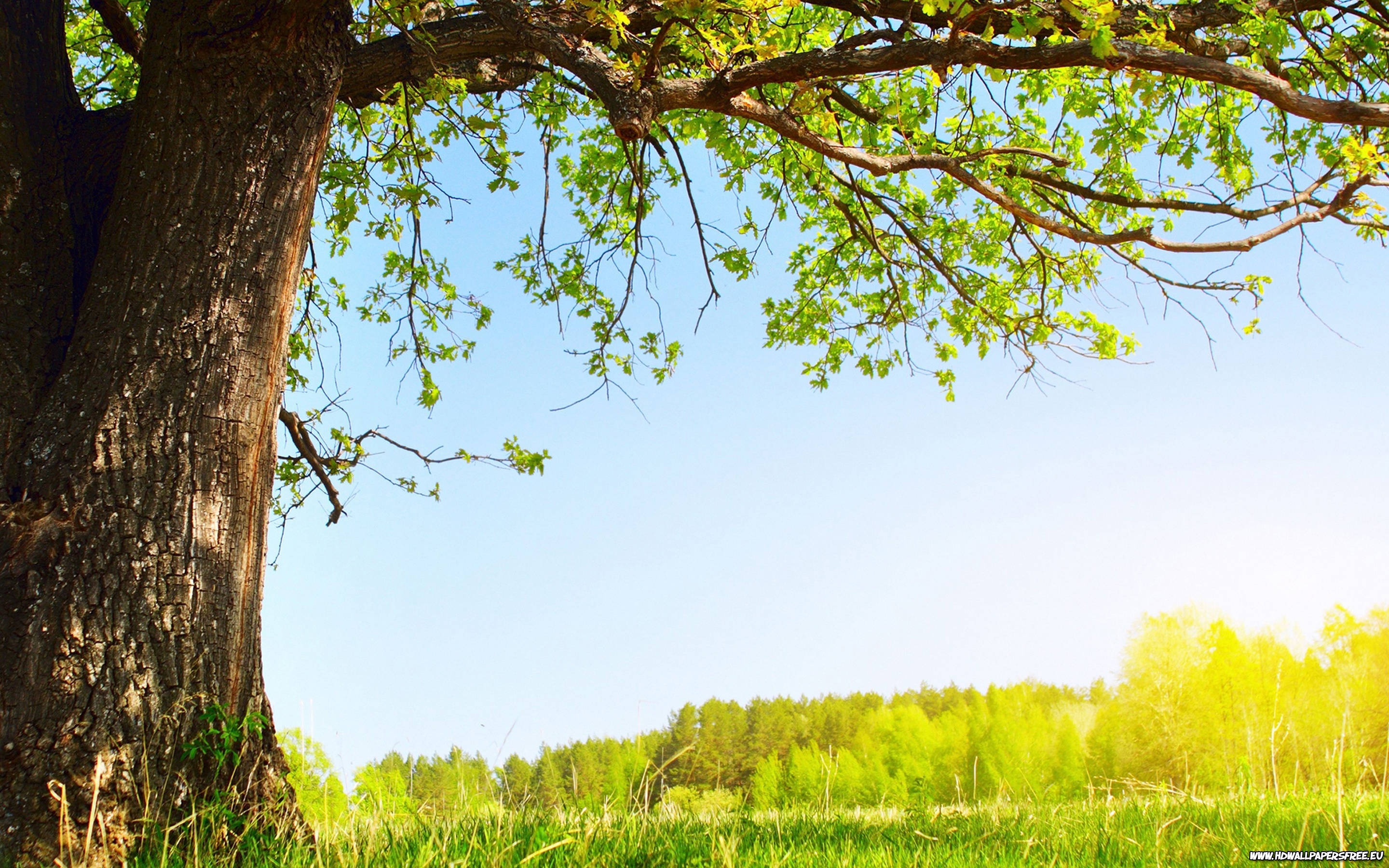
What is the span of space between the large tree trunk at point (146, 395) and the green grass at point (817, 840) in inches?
18.1

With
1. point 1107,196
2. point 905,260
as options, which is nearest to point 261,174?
point 1107,196

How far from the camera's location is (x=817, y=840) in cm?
342

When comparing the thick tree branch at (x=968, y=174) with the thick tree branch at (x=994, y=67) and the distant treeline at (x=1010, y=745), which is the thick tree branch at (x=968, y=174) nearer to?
the thick tree branch at (x=994, y=67)

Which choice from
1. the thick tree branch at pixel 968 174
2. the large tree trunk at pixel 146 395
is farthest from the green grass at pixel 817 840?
the thick tree branch at pixel 968 174

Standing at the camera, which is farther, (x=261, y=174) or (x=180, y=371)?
(x=261, y=174)

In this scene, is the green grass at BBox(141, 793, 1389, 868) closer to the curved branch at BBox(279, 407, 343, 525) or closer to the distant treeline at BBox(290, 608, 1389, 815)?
the distant treeline at BBox(290, 608, 1389, 815)

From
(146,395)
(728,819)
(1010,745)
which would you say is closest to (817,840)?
(728,819)

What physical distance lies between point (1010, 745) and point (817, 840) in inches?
739

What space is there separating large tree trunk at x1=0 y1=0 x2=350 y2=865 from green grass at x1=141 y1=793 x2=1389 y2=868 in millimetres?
461

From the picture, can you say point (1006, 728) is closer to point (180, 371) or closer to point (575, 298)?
point (575, 298)

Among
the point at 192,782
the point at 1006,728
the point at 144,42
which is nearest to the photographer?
the point at 192,782

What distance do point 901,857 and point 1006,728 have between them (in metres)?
19.1

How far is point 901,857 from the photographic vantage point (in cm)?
Answer: 303

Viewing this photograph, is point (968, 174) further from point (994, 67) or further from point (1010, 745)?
point (1010, 745)
